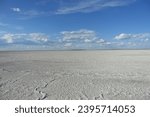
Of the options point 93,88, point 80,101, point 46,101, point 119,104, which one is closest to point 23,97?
point 46,101

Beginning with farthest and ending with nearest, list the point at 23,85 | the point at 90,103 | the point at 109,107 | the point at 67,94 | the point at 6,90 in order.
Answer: the point at 23,85
the point at 6,90
the point at 67,94
the point at 90,103
the point at 109,107

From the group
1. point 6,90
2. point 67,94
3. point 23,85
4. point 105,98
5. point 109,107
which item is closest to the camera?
point 109,107

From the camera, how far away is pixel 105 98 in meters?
5.93

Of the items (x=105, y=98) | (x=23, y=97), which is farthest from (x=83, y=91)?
(x=23, y=97)

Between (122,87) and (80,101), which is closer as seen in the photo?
(80,101)

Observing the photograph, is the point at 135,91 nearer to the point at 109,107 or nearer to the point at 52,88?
the point at 109,107

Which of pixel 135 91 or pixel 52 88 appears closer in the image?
pixel 135 91

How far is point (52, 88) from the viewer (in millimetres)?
7227

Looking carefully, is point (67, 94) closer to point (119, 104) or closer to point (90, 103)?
point (90, 103)

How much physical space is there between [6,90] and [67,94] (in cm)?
270

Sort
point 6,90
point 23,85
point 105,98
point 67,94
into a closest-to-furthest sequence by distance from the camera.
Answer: point 105,98, point 67,94, point 6,90, point 23,85

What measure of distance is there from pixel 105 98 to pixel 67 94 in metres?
1.50

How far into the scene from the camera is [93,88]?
23.7 feet

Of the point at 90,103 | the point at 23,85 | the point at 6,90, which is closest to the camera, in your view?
the point at 90,103
